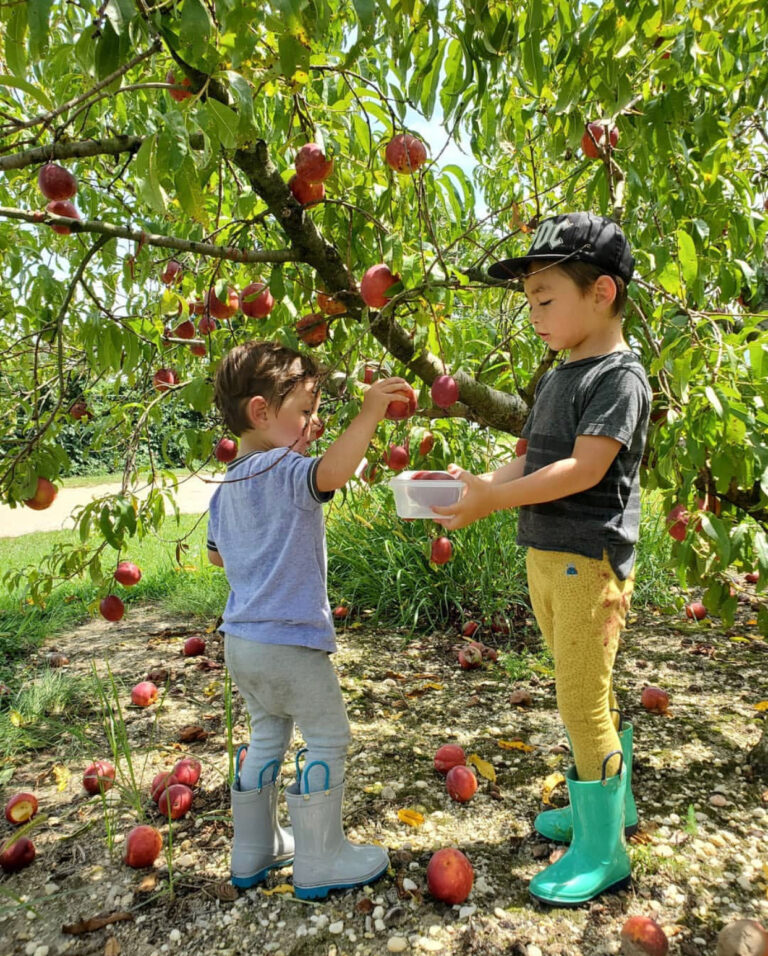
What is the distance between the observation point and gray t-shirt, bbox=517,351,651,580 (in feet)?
5.13

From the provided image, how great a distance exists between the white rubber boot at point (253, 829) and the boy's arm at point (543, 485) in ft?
2.88

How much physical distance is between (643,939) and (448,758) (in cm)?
91

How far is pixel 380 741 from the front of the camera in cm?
263

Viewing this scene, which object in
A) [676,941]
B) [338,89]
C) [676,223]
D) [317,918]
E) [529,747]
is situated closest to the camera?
[676,941]

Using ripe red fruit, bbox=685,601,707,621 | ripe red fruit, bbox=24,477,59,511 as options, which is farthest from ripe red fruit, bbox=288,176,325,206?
ripe red fruit, bbox=685,601,707,621

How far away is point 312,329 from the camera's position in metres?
2.10

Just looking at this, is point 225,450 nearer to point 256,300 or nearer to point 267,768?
point 256,300

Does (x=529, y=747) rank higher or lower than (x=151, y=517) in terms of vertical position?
lower

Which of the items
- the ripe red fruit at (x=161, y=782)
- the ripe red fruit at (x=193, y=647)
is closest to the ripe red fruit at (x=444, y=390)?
the ripe red fruit at (x=161, y=782)

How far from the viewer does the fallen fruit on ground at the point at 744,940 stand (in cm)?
138

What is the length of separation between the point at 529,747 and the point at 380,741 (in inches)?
21.0

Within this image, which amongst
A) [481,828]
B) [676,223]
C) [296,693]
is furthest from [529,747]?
[676,223]

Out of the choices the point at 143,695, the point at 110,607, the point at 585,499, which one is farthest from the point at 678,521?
the point at 143,695

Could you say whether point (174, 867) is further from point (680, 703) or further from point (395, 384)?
point (680, 703)
